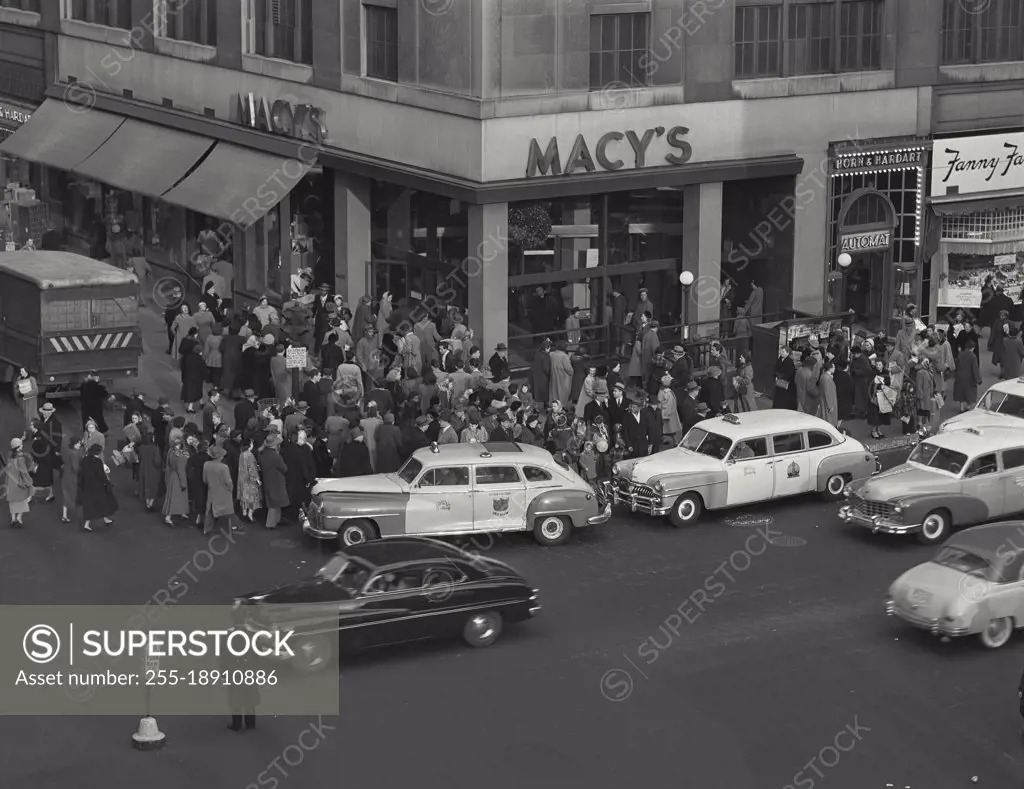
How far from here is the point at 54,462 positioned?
28984 mm

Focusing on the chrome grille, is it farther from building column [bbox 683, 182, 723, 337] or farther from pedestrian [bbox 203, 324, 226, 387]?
pedestrian [bbox 203, 324, 226, 387]

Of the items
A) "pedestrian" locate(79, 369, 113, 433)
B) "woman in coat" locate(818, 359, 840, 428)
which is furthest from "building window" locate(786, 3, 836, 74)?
"pedestrian" locate(79, 369, 113, 433)

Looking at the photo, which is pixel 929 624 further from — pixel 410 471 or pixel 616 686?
pixel 410 471

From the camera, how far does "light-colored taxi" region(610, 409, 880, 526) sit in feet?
92.6

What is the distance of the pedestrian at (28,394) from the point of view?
3222cm

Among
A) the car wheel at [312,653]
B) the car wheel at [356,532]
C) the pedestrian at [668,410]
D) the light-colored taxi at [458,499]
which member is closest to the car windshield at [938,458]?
the pedestrian at [668,410]

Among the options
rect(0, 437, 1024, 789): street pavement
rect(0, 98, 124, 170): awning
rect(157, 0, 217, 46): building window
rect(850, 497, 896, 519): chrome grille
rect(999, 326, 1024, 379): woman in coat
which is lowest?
rect(0, 437, 1024, 789): street pavement

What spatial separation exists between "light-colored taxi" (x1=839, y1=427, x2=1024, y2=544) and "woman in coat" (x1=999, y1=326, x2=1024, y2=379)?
780cm

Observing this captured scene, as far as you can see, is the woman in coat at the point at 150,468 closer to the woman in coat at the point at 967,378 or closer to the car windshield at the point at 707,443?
the car windshield at the point at 707,443

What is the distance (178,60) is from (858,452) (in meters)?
22.5

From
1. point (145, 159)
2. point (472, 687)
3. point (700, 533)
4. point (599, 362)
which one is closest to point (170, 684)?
point (472, 687)

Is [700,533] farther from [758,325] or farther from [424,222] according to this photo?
[424,222]

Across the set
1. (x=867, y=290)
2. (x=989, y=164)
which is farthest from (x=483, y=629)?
(x=989, y=164)

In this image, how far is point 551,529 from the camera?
2738cm
